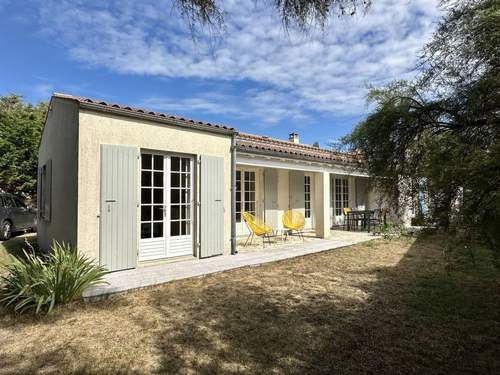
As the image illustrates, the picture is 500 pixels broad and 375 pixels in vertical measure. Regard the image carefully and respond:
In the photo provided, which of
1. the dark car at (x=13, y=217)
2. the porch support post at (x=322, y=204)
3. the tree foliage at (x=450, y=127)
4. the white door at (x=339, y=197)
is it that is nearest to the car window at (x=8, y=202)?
the dark car at (x=13, y=217)

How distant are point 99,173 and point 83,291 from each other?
216cm

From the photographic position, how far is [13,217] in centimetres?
1233

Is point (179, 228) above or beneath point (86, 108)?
beneath

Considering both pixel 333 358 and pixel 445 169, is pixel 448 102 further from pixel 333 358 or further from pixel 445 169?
pixel 333 358

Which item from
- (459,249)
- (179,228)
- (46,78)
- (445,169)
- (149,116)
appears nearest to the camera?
(445,169)

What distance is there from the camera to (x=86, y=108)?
5.96 metres

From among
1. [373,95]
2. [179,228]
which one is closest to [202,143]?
[179,228]

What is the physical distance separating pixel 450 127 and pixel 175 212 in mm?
5632

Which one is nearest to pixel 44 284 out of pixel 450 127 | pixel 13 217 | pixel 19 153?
pixel 450 127

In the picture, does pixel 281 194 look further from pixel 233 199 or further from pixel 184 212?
pixel 184 212

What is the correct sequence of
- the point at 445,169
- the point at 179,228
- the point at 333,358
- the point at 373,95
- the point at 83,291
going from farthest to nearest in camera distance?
1. the point at 179,228
2. the point at 83,291
3. the point at 373,95
4. the point at 333,358
5. the point at 445,169

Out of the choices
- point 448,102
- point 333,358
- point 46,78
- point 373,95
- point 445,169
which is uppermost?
point 46,78

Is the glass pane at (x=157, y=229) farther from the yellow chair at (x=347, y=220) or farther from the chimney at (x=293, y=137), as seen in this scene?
the chimney at (x=293, y=137)

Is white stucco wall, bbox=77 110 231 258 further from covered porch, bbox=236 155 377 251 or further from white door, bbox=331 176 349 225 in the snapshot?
white door, bbox=331 176 349 225
